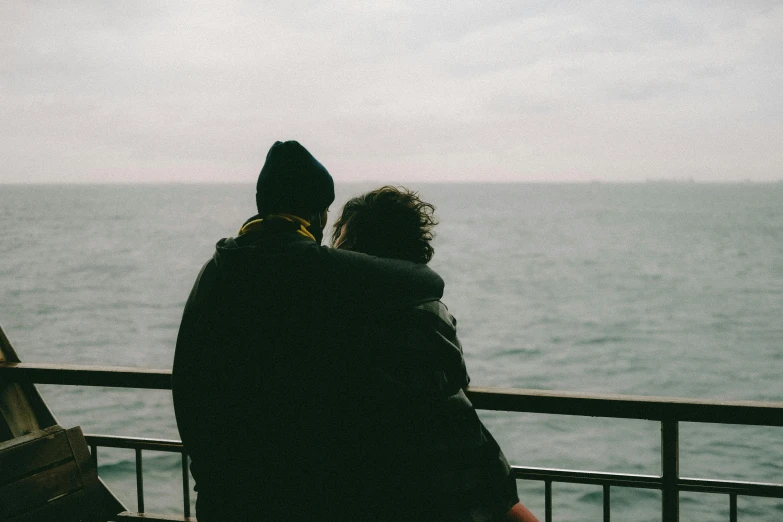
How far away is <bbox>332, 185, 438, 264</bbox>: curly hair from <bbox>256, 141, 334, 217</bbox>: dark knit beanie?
11cm

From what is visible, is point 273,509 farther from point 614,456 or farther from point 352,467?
point 614,456

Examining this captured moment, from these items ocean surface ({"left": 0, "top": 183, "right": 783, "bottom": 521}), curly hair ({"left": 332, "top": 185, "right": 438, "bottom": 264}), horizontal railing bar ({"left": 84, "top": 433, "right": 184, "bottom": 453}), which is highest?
curly hair ({"left": 332, "top": 185, "right": 438, "bottom": 264})

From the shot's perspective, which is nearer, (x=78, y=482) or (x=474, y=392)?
(x=474, y=392)

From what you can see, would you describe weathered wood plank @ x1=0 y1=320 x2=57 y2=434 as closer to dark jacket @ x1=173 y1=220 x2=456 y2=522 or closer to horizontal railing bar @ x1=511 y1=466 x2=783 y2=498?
dark jacket @ x1=173 y1=220 x2=456 y2=522

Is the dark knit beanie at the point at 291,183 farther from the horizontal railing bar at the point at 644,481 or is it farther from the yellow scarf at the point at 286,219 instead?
the horizontal railing bar at the point at 644,481

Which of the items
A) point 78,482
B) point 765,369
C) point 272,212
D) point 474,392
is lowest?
point 765,369

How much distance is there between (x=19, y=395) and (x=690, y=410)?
8.49ft

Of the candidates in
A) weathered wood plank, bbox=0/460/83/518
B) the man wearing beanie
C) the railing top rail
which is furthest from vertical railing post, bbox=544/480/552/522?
weathered wood plank, bbox=0/460/83/518

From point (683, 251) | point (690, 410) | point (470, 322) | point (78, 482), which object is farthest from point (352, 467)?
point (683, 251)

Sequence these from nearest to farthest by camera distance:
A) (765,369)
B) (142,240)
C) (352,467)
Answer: (352,467), (765,369), (142,240)

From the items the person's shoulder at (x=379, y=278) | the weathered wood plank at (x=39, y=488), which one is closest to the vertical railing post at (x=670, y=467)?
the person's shoulder at (x=379, y=278)

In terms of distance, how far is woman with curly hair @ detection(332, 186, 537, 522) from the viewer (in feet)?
4.83

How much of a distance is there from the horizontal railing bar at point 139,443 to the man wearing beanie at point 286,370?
1.25 m

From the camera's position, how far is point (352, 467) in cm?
150
